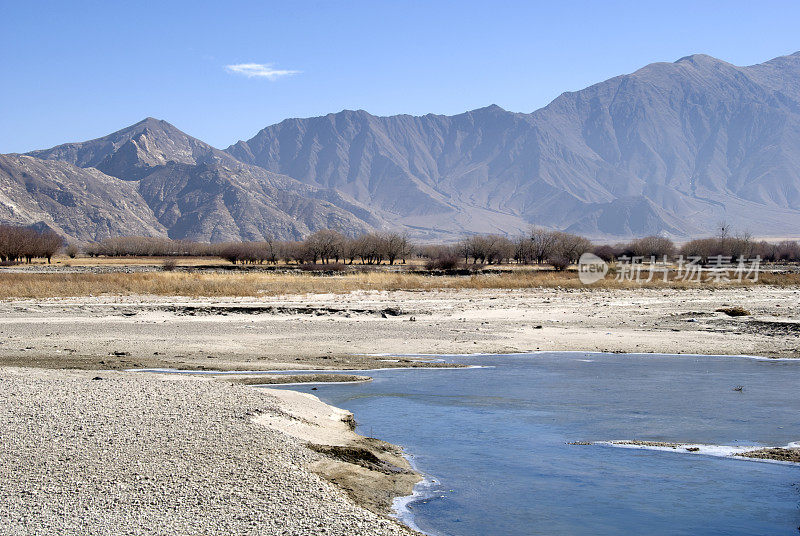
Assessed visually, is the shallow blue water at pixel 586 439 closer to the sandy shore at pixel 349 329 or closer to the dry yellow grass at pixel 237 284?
the sandy shore at pixel 349 329

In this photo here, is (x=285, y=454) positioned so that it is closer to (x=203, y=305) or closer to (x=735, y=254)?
(x=203, y=305)

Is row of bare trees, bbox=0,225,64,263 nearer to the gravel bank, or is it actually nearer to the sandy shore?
the sandy shore

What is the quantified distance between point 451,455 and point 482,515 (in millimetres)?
2799

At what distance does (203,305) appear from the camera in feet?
125

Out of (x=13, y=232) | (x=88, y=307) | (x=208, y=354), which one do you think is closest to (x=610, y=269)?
(x=88, y=307)

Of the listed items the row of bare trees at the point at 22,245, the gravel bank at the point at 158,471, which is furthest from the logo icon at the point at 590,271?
the row of bare trees at the point at 22,245

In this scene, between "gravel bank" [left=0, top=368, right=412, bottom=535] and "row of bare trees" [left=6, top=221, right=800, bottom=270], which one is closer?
"gravel bank" [left=0, top=368, right=412, bottom=535]

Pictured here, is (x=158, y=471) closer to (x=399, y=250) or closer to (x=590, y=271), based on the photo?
(x=590, y=271)

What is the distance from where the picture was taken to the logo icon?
6256cm

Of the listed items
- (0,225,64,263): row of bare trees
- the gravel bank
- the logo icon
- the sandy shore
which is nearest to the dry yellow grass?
the logo icon

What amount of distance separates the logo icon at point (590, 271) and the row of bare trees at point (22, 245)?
252ft

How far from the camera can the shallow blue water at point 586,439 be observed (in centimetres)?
975

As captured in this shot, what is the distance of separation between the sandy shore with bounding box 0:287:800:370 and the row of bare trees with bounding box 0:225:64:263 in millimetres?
73351

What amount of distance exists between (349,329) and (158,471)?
20684 mm
